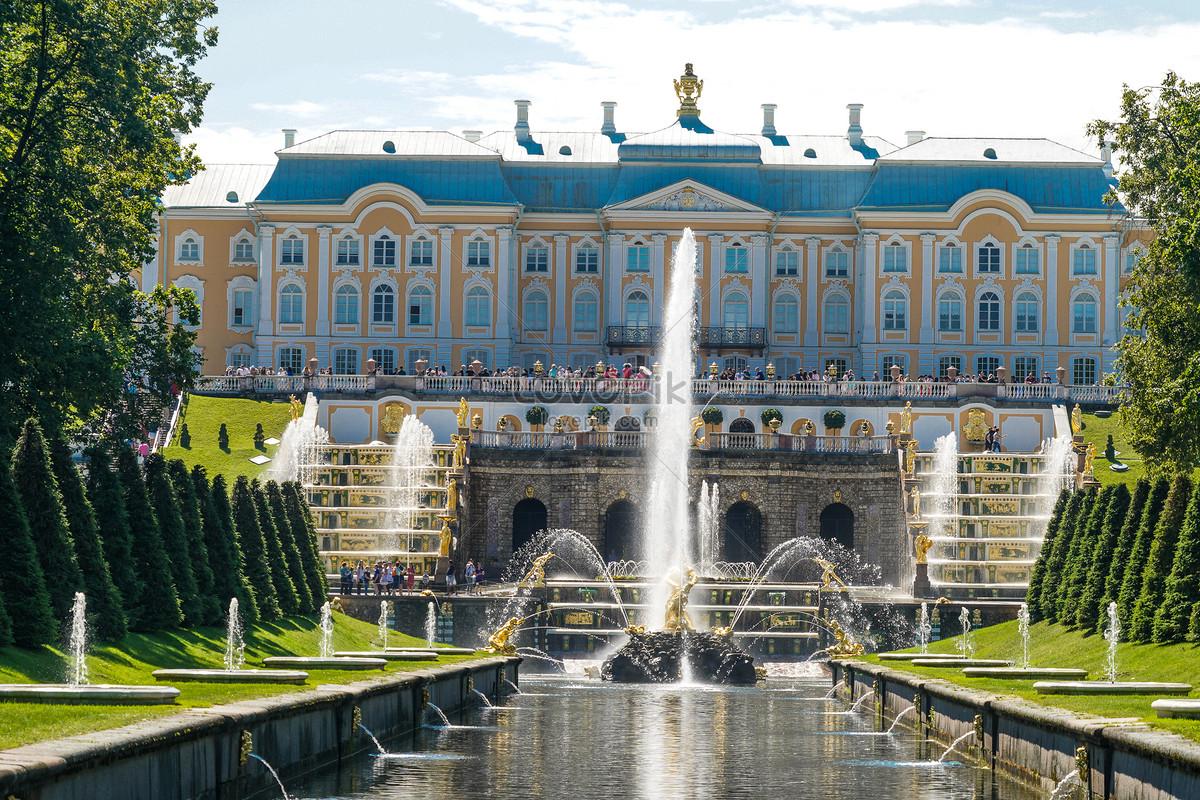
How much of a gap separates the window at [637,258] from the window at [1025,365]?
17575 millimetres

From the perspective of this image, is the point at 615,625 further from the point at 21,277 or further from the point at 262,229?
the point at 262,229

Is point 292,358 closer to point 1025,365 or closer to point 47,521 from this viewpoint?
point 1025,365

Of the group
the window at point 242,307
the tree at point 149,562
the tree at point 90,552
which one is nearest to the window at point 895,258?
the window at point 242,307

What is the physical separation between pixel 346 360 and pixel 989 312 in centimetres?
2993

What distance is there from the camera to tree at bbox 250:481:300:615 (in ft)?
142

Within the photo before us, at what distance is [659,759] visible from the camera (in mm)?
26953

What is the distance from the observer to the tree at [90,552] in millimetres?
29391

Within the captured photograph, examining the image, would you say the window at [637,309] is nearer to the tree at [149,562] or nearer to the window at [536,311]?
the window at [536,311]

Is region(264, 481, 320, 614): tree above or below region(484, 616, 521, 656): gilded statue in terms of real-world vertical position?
above

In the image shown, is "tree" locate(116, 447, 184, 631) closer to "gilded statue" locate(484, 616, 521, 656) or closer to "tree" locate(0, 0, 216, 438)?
"tree" locate(0, 0, 216, 438)

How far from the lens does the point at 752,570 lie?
68688mm

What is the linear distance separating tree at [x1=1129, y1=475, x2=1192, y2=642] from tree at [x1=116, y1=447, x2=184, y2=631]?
1622 centimetres

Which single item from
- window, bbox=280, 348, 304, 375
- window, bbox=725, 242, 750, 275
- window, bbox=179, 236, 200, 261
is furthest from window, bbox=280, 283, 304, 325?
window, bbox=725, 242, 750, 275

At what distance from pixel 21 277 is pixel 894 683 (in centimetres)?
1877
